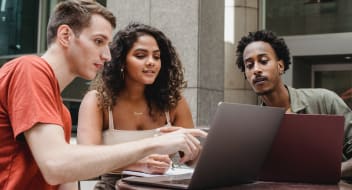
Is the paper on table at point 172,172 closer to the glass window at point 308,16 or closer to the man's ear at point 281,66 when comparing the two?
the man's ear at point 281,66

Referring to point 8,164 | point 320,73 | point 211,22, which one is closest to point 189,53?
point 211,22

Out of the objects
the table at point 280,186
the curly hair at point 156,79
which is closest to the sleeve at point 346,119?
the table at point 280,186

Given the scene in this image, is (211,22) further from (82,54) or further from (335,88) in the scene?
(82,54)

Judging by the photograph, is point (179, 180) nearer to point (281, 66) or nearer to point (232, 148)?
point (232, 148)

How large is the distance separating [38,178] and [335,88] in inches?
203

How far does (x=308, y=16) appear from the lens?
6203 millimetres

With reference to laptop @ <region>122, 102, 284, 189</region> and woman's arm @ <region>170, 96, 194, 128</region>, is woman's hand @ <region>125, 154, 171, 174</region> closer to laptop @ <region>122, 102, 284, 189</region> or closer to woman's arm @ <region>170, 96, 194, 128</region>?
laptop @ <region>122, 102, 284, 189</region>

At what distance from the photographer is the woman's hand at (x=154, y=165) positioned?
1.86 metres

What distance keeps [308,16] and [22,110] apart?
5.32 m

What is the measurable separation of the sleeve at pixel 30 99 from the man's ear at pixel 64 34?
0.60 feet

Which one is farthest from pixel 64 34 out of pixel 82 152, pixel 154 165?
pixel 154 165

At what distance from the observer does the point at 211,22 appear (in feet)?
15.6

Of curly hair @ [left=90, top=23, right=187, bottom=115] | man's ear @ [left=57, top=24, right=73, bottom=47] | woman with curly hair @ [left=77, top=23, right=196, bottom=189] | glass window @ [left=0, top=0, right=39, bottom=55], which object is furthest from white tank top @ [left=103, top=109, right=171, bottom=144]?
glass window @ [left=0, top=0, right=39, bottom=55]

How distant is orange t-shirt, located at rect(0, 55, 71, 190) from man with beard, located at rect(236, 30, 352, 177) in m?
1.34
